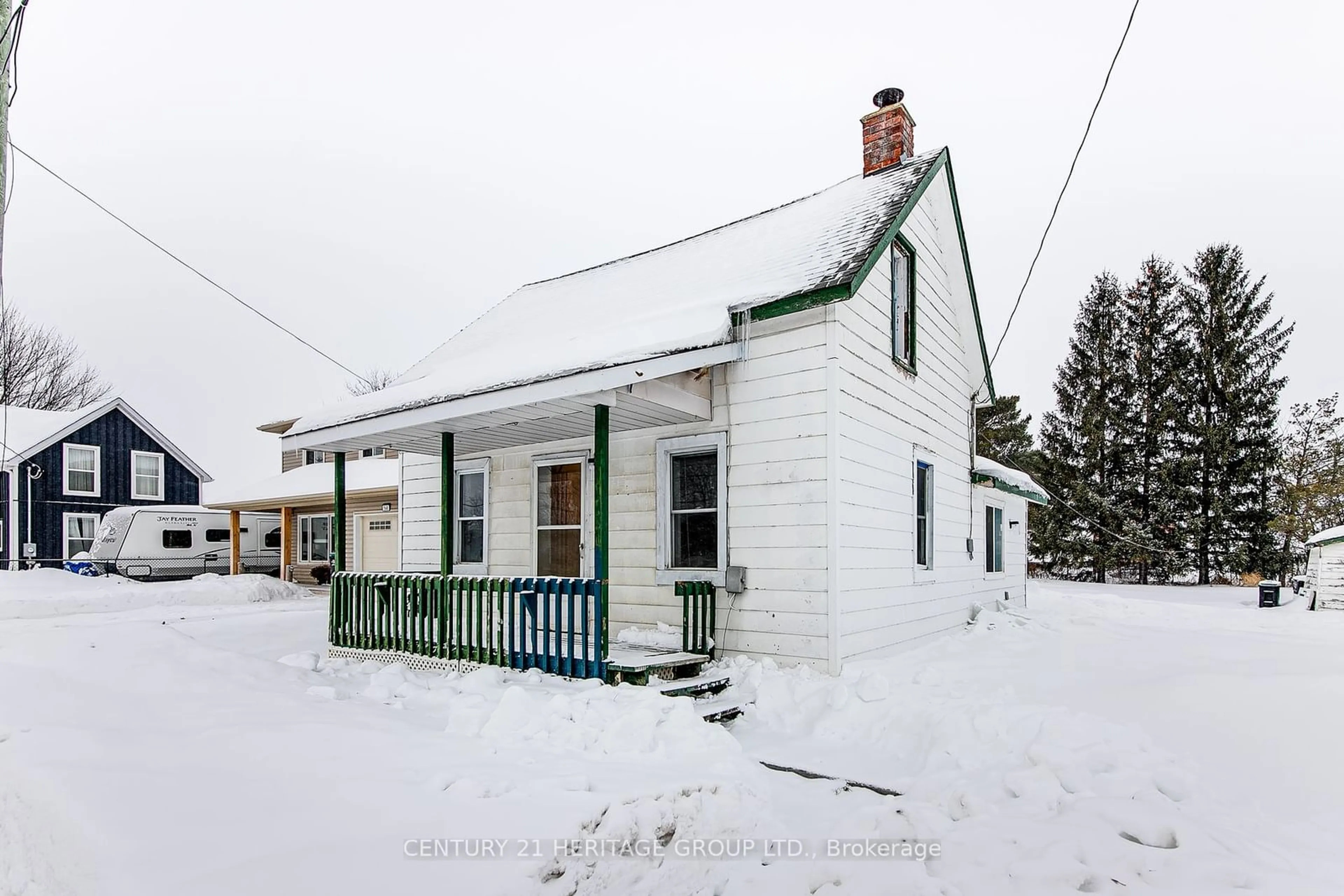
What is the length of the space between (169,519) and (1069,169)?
89.7ft

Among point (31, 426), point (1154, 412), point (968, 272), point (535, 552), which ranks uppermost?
point (968, 272)

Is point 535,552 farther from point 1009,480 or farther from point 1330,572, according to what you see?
point 1330,572

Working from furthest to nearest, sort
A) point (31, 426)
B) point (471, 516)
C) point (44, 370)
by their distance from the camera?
point (44, 370)
point (31, 426)
point (471, 516)

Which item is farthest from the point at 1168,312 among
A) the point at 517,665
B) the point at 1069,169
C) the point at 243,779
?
the point at 243,779

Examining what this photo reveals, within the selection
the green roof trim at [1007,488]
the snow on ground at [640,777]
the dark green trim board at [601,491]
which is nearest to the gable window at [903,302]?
the green roof trim at [1007,488]

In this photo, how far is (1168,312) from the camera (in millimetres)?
31312

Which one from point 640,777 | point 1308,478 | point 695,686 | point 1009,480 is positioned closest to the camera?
point 640,777

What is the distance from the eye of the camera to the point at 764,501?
25.1ft

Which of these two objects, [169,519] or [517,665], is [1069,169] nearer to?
[517,665]

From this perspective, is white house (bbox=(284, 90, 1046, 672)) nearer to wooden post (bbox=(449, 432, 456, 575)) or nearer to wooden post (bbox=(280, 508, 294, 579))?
wooden post (bbox=(449, 432, 456, 575))

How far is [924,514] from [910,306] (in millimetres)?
2738

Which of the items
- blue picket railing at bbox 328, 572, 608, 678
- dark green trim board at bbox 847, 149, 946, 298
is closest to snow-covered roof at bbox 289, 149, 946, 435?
dark green trim board at bbox 847, 149, 946, 298

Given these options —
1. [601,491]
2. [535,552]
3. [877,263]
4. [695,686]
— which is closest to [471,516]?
[535,552]

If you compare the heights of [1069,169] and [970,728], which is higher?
[1069,169]
